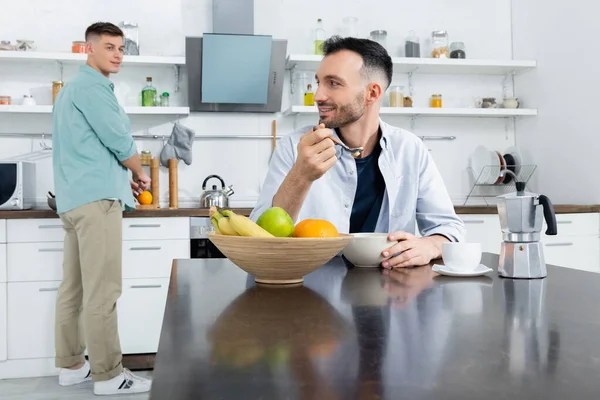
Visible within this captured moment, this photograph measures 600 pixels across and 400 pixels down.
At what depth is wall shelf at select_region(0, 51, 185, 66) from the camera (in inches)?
141

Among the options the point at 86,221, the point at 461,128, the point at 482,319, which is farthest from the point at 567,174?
the point at 482,319

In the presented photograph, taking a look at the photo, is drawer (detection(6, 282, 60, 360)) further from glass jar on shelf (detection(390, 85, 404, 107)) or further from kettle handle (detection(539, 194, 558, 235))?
kettle handle (detection(539, 194, 558, 235))

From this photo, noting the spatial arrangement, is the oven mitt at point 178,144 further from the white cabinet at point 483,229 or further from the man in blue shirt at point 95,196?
the white cabinet at point 483,229

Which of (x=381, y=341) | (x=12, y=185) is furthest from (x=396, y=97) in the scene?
(x=381, y=341)

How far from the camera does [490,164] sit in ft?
13.8

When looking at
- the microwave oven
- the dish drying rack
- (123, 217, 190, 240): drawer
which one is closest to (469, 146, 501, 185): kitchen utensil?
the dish drying rack

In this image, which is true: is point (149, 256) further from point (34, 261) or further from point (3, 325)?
point (3, 325)

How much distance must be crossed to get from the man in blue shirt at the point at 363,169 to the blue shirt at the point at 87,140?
1242 mm

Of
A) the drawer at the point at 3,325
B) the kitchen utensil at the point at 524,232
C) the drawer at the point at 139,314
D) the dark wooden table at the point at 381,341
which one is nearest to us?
the dark wooden table at the point at 381,341

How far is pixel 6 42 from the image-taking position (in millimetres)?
3645

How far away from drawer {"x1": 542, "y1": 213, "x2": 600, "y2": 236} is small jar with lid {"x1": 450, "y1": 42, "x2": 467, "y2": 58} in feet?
4.32

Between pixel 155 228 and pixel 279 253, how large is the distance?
2.44 meters

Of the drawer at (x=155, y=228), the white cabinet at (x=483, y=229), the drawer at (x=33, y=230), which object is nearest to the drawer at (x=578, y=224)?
the white cabinet at (x=483, y=229)

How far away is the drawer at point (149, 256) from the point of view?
10.9 ft
